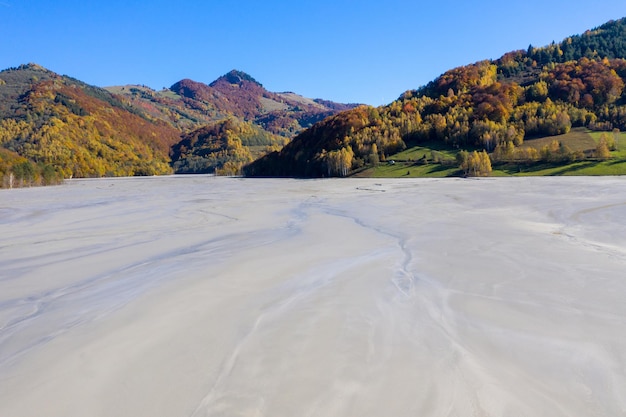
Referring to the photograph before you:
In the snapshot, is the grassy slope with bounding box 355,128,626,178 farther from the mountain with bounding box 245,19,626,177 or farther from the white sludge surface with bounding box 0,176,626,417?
the white sludge surface with bounding box 0,176,626,417

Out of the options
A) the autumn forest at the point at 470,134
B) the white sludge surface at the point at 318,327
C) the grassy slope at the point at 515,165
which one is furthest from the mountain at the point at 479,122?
the white sludge surface at the point at 318,327

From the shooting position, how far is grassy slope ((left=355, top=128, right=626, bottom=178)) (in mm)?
74062

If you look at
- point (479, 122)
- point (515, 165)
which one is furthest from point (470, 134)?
point (515, 165)

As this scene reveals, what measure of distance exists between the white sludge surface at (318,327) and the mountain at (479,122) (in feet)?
262

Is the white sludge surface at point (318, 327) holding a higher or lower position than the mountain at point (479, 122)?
lower

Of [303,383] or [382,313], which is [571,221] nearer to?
[382,313]

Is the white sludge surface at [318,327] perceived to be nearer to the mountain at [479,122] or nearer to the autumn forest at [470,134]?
the autumn forest at [470,134]

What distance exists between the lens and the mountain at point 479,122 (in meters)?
104

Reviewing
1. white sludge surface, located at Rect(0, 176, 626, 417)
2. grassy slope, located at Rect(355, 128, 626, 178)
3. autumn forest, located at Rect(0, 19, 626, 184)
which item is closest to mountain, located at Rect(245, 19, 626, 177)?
autumn forest, located at Rect(0, 19, 626, 184)

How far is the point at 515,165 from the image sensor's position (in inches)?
3430

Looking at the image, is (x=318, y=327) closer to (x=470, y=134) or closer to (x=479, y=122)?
(x=470, y=134)

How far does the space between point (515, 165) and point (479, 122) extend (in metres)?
30.6

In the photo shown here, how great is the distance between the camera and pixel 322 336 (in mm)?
8609

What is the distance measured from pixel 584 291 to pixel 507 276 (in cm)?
212
